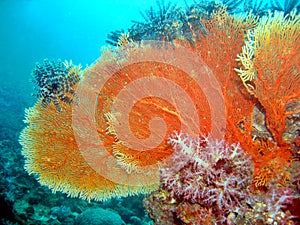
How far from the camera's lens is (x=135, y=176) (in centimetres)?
346

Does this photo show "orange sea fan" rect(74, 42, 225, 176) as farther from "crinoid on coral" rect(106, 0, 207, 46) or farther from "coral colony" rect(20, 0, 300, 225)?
"crinoid on coral" rect(106, 0, 207, 46)

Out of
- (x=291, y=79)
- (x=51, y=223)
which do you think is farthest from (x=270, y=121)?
(x=51, y=223)

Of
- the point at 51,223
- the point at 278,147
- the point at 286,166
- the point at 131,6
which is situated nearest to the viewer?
the point at 286,166

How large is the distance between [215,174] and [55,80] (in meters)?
3.24

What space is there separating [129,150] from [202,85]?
1.32 m

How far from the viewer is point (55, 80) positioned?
415 cm

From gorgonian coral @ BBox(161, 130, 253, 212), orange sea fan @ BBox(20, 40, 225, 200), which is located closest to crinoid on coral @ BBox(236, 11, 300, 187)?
gorgonian coral @ BBox(161, 130, 253, 212)

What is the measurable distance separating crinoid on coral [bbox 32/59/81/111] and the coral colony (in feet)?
0.06

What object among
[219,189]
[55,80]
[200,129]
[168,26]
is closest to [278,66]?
[200,129]

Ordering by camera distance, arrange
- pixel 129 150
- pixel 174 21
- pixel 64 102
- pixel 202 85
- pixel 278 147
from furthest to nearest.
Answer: pixel 174 21 → pixel 64 102 → pixel 129 150 → pixel 202 85 → pixel 278 147

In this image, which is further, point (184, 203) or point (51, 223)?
point (51, 223)

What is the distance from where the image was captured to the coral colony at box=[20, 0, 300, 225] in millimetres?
2389

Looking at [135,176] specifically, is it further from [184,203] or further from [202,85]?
[202,85]

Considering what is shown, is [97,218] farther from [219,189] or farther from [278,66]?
[278,66]
